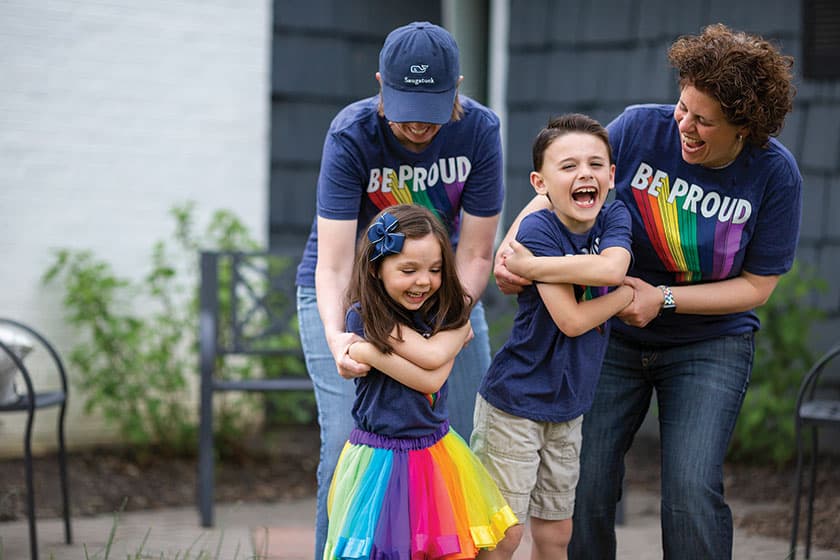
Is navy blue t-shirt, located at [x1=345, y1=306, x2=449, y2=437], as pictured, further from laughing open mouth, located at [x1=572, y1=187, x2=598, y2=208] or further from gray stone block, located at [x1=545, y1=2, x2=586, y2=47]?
gray stone block, located at [x1=545, y1=2, x2=586, y2=47]

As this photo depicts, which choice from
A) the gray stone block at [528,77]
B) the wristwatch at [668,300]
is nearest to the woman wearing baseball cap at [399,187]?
the wristwatch at [668,300]

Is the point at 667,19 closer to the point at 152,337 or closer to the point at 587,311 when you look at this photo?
the point at 152,337

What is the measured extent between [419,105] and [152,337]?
325 centimetres

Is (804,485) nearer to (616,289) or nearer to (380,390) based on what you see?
(616,289)

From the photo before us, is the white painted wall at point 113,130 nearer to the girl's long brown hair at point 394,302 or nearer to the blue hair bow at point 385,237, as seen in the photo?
the girl's long brown hair at point 394,302

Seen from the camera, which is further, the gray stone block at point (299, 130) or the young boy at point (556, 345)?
the gray stone block at point (299, 130)

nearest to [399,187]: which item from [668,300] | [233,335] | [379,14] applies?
[668,300]

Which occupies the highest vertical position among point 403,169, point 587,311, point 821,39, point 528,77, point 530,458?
point 821,39

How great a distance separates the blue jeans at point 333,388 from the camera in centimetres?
313

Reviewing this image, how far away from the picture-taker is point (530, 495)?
3.10m

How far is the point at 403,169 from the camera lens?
10.3 feet

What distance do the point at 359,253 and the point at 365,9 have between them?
154 inches

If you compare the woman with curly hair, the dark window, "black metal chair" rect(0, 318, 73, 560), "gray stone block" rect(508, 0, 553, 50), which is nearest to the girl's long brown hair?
the woman with curly hair

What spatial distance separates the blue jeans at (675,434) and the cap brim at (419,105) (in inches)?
33.4
